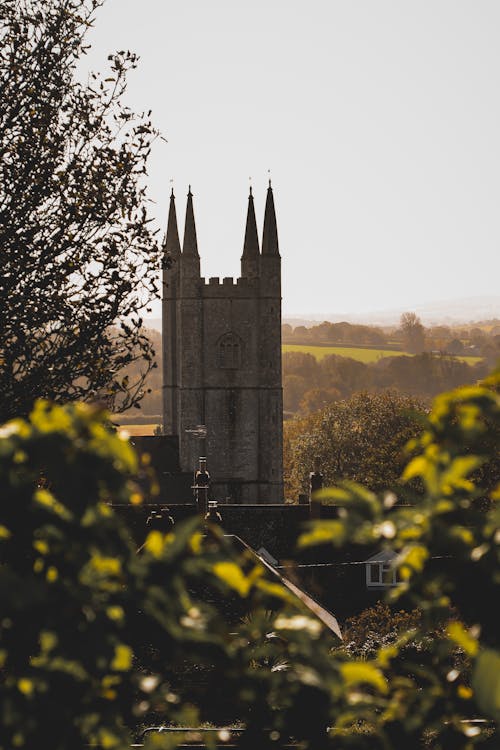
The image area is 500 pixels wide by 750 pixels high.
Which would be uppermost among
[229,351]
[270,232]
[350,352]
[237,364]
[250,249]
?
[270,232]

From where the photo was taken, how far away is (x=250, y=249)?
69250 millimetres

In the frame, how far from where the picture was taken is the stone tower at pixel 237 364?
217 feet

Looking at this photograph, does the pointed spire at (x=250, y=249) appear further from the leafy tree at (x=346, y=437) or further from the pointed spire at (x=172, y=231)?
the leafy tree at (x=346, y=437)

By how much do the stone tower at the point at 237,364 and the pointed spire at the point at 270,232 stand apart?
0.06m

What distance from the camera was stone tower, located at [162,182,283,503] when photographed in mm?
66188

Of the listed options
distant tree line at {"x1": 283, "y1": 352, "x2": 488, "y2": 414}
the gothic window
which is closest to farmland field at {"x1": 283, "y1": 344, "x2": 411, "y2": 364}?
distant tree line at {"x1": 283, "y1": 352, "x2": 488, "y2": 414}

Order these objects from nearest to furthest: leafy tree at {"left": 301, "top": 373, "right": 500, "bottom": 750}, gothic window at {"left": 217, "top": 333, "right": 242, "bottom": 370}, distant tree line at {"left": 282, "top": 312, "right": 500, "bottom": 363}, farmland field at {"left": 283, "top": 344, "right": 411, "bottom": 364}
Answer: leafy tree at {"left": 301, "top": 373, "right": 500, "bottom": 750} → gothic window at {"left": 217, "top": 333, "right": 242, "bottom": 370} → farmland field at {"left": 283, "top": 344, "right": 411, "bottom": 364} → distant tree line at {"left": 282, "top": 312, "right": 500, "bottom": 363}

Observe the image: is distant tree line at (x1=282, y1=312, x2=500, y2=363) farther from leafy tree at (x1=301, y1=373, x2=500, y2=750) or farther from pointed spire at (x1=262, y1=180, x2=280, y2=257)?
leafy tree at (x1=301, y1=373, x2=500, y2=750)

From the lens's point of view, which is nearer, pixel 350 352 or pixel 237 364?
pixel 237 364

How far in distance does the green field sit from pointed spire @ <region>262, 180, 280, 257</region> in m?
75.3

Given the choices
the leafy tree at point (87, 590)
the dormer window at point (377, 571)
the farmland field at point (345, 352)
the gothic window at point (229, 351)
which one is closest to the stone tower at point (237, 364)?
the gothic window at point (229, 351)

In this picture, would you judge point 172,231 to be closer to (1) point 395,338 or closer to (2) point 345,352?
(2) point 345,352

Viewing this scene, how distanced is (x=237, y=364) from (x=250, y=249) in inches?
294

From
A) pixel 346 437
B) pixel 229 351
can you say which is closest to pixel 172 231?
pixel 229 351
